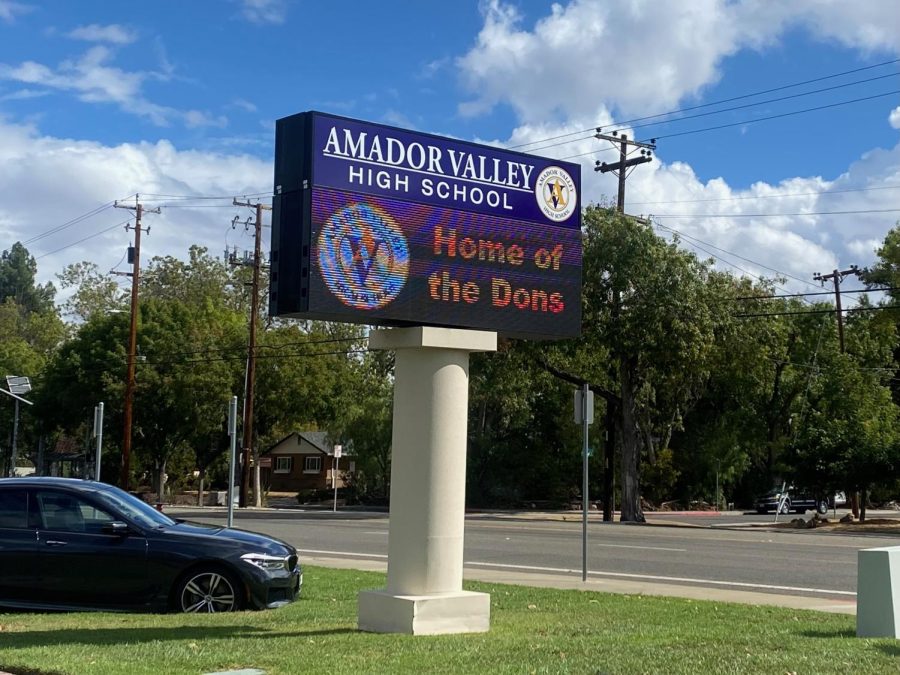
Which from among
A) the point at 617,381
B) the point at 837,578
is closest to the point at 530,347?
the point at 617,381

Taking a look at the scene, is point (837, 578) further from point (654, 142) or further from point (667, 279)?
point (654, 142)

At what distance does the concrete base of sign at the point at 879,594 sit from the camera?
916cm

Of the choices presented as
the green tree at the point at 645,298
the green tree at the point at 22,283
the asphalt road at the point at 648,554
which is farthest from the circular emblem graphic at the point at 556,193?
the green tree at the point at 22,283

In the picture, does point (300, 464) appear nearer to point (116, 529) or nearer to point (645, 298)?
point (645, 298)

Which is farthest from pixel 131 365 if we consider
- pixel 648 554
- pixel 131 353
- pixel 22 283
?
pixel 22 283

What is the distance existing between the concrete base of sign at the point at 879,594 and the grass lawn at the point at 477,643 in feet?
0.93

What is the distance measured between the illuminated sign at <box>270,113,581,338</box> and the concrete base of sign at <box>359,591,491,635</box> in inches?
94.1

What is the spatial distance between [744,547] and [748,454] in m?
35.6

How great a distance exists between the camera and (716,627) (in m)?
10.3

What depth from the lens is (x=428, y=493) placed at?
32.0 feet

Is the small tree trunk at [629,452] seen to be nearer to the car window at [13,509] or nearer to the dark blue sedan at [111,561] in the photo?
the dark blue sedan at [111,561]

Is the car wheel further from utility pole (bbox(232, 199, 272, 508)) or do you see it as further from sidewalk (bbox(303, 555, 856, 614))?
utility pole (bbox(232, 199, 272, 508))

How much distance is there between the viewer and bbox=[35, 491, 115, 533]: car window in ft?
38.0

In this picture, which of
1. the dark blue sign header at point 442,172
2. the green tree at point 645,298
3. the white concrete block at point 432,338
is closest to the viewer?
the dark blue sign header at point 442,172
